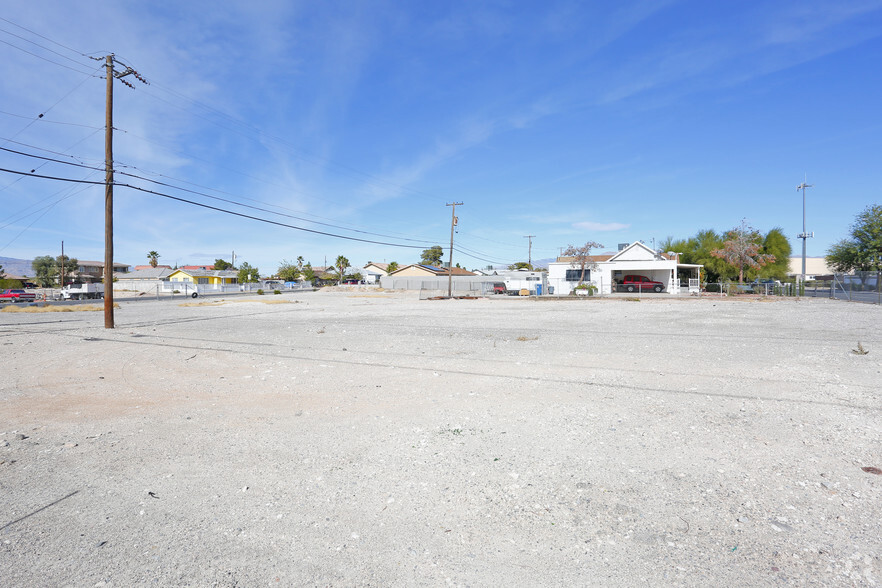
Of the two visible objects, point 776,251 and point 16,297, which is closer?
point 16,297

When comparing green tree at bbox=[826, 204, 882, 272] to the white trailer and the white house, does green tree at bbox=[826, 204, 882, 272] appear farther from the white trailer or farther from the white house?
the white trailer

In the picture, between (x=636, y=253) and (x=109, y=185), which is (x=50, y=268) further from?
(x=636, y=253)

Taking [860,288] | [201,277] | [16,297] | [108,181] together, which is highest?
[108,181]

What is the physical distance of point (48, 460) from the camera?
177 inches

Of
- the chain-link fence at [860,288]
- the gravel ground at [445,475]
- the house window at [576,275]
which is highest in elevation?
the house window at [576,275]

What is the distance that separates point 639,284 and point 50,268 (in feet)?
334

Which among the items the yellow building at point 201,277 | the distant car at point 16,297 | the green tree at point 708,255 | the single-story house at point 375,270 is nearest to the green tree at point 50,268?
the yellow building at point 201,277

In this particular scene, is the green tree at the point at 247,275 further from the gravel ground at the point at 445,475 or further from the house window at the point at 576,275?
the gravel ground at the point at 445,475

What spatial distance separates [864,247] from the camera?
43.4 metres

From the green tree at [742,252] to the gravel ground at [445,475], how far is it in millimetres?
46507

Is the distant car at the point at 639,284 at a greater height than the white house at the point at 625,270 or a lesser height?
lesser

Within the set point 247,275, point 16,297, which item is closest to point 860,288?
point 16,297

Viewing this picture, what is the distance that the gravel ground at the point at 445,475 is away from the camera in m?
2.84

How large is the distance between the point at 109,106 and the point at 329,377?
16772 mm
